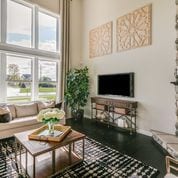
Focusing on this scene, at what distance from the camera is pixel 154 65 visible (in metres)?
3.87

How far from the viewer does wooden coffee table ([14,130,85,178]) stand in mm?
2132

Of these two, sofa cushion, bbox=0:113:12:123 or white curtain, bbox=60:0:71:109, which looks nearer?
sofa cushion, bbox=0:113:12:123

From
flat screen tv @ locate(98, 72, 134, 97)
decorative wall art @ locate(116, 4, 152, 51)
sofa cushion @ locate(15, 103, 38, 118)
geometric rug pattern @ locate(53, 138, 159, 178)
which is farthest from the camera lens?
flat screen tv @ locate(98, 72, 134, 97)

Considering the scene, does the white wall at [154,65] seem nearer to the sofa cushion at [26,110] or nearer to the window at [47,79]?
the window at [47,79]

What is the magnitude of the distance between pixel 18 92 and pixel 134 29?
12.9ft

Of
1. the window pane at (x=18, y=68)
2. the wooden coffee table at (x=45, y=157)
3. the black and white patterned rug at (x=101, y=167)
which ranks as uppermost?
the window pane at (x=18, y=68)

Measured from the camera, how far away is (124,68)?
180 inches

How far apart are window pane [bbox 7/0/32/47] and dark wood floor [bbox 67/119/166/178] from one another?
316 centimetres

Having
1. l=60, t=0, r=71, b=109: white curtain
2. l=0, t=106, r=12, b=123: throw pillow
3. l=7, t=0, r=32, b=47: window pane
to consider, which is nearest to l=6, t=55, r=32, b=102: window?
l=7, t=0, r=32, b=47: window pane

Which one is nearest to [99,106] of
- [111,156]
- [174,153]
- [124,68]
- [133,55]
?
[124,68]

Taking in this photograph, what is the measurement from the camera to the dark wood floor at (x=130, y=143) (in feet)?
8.95

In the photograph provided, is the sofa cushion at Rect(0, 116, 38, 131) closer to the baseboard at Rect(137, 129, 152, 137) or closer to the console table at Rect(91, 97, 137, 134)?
the console table at Rect(91, 97, 137, 134)

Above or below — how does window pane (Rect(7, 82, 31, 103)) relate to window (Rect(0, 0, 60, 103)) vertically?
below

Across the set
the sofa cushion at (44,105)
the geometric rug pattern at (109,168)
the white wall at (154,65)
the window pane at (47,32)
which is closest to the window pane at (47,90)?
the sofa cushion at (44,105)
